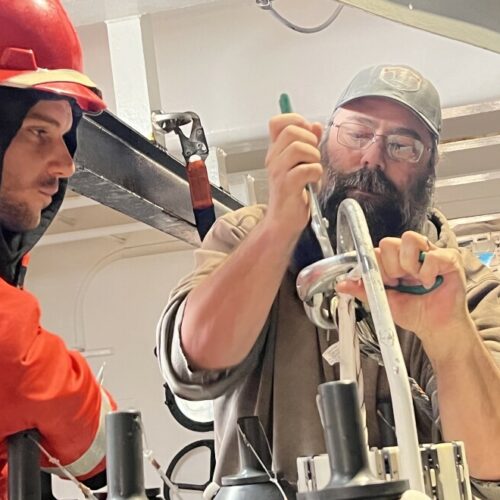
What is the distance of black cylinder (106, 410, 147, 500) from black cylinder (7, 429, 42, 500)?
23 centimetres

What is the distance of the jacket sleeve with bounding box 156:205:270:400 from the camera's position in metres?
0.93

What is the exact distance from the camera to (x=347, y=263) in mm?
647

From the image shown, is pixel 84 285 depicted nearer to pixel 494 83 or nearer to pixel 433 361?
pixel 494 83

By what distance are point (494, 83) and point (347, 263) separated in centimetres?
160

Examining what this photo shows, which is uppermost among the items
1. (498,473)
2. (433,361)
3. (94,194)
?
(94,194)

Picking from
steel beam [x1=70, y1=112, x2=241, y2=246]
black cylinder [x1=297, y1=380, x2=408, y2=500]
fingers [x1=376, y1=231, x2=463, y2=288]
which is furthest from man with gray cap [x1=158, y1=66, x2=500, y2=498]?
steel beam [x1=70, y1=112, x2=241, y2=246]

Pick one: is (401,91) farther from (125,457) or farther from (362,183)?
(125,457)

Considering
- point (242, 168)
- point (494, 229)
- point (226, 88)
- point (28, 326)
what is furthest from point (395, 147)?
point (494, 229)

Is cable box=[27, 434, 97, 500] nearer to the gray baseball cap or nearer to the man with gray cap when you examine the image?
the man with gray cap

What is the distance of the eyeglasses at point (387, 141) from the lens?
1.12 metres

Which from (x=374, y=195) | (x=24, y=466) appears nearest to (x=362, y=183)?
(x=374, y=195)

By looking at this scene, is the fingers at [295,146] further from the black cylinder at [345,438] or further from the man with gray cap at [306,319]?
the black cylinder at [345,438]

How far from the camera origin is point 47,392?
83 cm

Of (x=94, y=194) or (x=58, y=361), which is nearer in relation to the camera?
(x=58, y=361)
